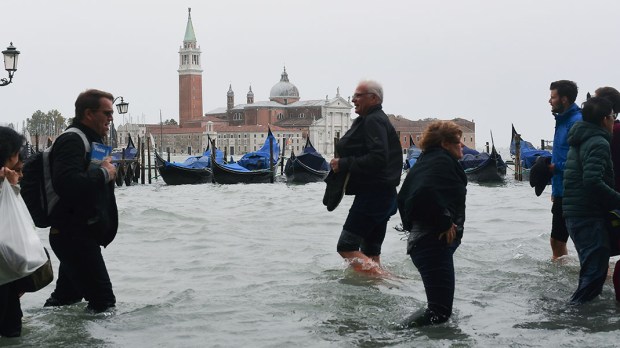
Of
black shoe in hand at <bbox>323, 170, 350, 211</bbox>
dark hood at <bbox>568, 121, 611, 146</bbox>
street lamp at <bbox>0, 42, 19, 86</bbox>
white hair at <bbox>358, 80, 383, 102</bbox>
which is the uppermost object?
street lamp at <bbox>0, 42, 19, 86</bbox>

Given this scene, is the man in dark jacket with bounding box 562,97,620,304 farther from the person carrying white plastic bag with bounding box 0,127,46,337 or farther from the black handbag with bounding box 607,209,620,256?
the person carrying white plastic bag with bounding box 0,127,46,337

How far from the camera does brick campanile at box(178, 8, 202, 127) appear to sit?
114m

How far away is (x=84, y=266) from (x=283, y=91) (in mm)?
121232

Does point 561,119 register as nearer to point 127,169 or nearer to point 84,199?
point 84,199

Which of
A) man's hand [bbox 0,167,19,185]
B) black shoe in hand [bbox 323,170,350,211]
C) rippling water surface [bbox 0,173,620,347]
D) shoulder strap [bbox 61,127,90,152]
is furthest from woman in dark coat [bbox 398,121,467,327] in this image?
man's hand [bbox 0,167,19,185]

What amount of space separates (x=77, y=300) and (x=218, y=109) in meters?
132

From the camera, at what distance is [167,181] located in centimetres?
3006

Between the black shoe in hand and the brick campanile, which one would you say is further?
the brick campanile

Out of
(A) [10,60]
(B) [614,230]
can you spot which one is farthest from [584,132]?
(A) [10,60]

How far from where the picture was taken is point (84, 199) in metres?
3.76

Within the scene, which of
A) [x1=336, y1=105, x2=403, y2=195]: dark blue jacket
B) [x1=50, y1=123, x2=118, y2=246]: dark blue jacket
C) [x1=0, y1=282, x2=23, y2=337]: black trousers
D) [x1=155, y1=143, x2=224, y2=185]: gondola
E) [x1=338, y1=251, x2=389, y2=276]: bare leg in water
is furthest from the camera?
[x1=155, y1=143, x2=224, y2=185]: gondola

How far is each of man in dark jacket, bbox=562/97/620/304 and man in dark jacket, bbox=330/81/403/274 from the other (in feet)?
3.12

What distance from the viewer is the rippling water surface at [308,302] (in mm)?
3869

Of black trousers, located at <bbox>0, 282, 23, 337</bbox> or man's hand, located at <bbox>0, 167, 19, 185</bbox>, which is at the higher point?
man's hand, located at <bbox>0, 167, 19, 185</bbox>
